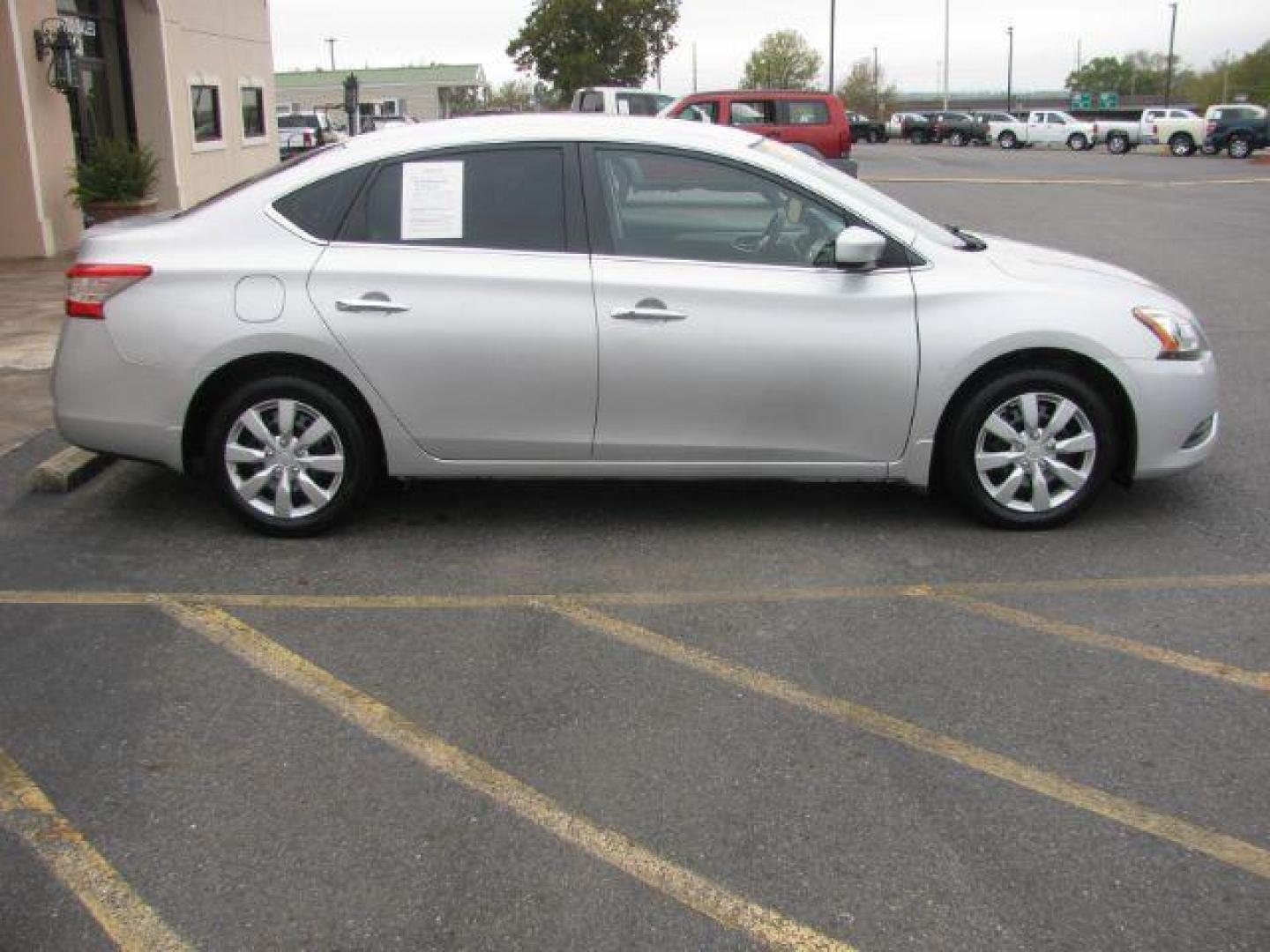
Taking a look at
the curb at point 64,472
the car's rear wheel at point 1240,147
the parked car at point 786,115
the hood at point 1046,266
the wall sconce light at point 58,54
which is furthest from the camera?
the car's rear wheel at point 1240,147

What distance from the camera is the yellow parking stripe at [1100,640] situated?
3994 mm

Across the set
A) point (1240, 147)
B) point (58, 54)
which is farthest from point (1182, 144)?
point (58, 54)

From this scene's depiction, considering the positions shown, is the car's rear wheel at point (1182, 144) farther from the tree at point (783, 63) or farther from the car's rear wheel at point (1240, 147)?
the tree at point (783, 63)

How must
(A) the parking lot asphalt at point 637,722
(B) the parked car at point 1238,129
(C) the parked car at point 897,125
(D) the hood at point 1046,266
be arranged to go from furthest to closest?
(C) the parked car at point 897,125
(B) the parked car at point 1238,129
(D) the hood at point 1046,266
(A) the parking lot asphalt at point 637,722

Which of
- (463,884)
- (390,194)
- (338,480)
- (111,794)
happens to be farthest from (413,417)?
(463,884)

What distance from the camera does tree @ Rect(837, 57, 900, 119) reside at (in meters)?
99.6

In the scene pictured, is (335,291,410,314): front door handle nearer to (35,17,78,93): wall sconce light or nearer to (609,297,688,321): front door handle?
(609,297,688,321): front door handle

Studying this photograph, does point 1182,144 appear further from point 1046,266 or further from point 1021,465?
point 1021,465

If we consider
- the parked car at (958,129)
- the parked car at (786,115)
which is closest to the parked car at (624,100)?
the parked car at (786,115)

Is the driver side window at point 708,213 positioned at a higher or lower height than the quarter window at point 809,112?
lower

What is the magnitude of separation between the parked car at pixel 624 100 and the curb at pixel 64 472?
18.5 m

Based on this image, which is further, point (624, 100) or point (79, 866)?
point (624, 100)

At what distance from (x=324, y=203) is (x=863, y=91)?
105m

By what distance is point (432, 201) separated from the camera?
5207 millimetres
